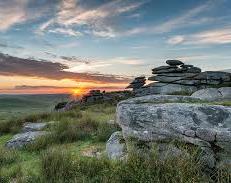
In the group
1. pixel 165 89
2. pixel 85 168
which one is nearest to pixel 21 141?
pixel 85 168

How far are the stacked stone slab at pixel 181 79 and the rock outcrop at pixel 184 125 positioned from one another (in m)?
27.9

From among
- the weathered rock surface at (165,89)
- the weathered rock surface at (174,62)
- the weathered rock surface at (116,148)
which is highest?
the weathered rock surface at (174,62)

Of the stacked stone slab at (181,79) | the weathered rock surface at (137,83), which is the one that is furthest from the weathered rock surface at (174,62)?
the weathered rock surface at (137,83)

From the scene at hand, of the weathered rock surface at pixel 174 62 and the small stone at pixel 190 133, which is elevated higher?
the weathered rock surface at pixel 174 62

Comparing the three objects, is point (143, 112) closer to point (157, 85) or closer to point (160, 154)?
point (160, 154)

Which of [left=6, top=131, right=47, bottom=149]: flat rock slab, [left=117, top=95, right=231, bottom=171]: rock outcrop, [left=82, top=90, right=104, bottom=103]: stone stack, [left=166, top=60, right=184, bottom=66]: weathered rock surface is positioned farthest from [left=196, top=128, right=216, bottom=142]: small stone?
[left=82, top=90, right=104, bottom=103]: stone stack

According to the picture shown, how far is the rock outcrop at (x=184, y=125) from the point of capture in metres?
7.13

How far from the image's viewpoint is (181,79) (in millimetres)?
38281

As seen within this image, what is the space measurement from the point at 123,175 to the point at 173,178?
42.1 inches

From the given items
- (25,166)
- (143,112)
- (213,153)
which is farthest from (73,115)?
(213,153)

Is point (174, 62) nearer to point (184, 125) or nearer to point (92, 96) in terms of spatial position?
point (92, 96)

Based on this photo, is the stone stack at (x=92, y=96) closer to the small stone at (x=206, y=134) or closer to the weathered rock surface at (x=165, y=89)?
the weathered rock surface at (x=165, y=89)

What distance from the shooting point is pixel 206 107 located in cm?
820

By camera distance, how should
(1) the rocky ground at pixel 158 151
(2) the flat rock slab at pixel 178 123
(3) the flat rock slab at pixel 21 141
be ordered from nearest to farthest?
1. (1) the rocky ground at pixel 158 151
2. (2) the flat rock slab at pixel 178 123
3. (3) the flat rock slab at pixel 21 141
